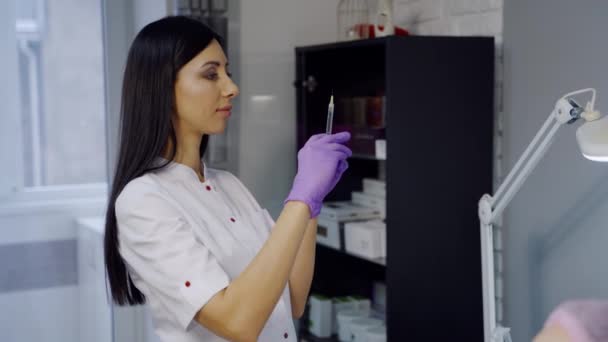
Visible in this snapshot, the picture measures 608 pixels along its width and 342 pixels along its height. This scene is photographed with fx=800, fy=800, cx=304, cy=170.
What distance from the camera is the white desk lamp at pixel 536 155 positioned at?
1.25 meters

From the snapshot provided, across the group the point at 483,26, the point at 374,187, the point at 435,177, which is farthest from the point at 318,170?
the point at 374,187

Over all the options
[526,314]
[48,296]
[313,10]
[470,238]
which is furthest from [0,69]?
[526,314]

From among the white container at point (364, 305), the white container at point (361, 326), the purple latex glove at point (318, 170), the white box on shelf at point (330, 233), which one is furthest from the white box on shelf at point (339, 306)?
the purple latex glove at point (318, 170)

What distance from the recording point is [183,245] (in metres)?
1.40

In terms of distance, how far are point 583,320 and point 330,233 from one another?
1477mm

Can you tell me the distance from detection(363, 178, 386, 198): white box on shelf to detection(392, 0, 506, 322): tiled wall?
40 centimetres

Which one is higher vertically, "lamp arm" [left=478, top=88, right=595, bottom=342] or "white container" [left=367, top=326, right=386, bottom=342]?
"lamp arm" [left=478, top=88, right=595, bottom=342]

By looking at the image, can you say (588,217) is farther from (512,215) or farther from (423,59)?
(423,59)

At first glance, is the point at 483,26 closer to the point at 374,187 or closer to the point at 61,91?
the point at 374,187

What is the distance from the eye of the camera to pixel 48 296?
2.75 m

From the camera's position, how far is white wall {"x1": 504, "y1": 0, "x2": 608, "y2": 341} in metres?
1.91

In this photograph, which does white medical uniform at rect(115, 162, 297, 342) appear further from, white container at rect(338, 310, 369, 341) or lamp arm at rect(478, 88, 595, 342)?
white container at rect(338, 310, 369, 341)

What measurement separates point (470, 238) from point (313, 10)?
41.3 inches

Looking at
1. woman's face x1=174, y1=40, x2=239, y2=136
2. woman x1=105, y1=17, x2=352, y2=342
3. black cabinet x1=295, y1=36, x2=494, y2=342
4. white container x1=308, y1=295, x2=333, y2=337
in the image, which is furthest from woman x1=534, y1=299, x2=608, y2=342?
white container x1=308, y1=295, x2=333, y2=337
